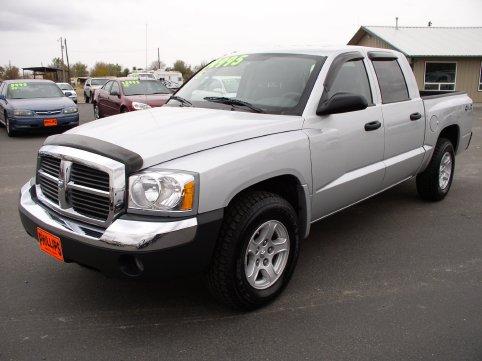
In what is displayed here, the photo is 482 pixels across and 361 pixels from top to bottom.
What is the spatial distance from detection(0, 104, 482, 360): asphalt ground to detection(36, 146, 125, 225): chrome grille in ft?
1.68

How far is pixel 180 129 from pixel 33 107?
10.0 meters

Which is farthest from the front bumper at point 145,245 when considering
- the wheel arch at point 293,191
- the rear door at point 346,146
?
the rear door at point 346,146

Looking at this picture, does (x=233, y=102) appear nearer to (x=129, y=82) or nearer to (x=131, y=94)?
(x=131, y=94)

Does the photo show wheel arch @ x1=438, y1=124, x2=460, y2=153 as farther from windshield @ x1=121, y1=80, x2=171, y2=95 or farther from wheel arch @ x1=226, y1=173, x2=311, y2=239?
windshield @ x1=121, y1=80, x2=171, y2=95

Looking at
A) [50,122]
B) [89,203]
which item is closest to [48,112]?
[50,122]

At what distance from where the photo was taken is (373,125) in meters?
4.07

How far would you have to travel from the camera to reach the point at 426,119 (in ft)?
16.5

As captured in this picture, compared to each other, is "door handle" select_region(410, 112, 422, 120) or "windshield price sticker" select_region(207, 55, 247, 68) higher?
"windshield price sticker" select_region(207, 55, 247, 68)

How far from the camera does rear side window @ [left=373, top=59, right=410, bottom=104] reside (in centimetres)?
445

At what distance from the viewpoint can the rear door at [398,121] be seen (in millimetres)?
4391

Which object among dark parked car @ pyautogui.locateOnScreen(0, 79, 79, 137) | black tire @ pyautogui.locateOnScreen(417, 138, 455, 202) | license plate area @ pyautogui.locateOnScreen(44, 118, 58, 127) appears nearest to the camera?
black tire @ pyautogui.locateOnScreen(417, 138, 455, 202)

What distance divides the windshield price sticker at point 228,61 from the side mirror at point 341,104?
1085mm

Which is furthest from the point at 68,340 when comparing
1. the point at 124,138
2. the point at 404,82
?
the point at 404,82

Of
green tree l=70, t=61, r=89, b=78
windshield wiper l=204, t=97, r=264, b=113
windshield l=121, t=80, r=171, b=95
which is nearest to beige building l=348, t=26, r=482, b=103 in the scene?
windshield l=121, t=80, r=171, b=95
